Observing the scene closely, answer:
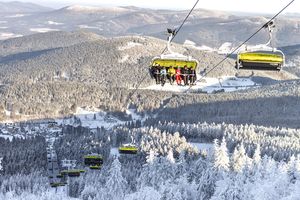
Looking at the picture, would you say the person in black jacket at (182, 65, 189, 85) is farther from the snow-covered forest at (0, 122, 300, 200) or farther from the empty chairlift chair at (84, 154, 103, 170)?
the snow-covered forest at (0, 122, 300, 200)

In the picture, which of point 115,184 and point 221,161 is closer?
point 221,161

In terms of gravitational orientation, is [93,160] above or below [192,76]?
below

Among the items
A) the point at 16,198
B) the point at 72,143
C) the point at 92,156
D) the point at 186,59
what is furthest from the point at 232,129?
the point at 186,59

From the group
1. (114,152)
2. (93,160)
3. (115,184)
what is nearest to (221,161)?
(115,184)

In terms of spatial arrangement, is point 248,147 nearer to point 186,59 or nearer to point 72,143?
point 72,143

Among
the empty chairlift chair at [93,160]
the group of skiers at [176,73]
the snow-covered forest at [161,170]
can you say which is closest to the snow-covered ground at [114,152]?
the snow-covered forest at [161,170]

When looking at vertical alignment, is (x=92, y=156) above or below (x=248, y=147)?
above

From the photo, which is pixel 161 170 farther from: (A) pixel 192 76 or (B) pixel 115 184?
(A) pixel 192 76

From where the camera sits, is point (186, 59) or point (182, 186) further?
point (182, 186)

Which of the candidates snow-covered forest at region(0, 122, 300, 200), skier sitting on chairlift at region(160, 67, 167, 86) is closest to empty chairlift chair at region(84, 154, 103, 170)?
snow-covered forest at region(0, 122, 300, 200)
